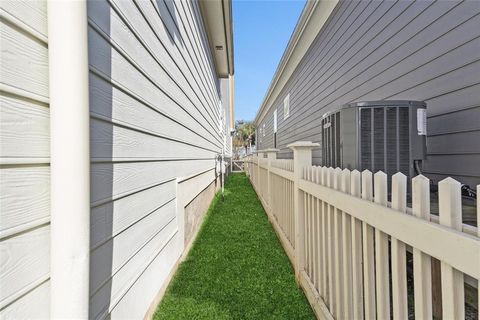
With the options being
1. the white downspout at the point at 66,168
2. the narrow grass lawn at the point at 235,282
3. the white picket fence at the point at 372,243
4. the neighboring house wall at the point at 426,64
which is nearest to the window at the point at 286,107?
the neighboring house wall at the point at 426,64

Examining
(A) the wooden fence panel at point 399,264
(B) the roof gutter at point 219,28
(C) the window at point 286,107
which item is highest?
(B) the roof gutter at point 219,28

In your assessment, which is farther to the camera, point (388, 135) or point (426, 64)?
point (426, 64)

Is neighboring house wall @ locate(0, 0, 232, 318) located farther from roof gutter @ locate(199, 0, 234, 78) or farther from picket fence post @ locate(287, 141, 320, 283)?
roof gutter @ locate(199, 0, 234, 78)

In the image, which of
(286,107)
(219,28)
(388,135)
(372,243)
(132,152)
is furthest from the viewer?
(286,107)

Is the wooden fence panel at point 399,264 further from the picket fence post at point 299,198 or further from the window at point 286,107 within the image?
the window at point 286,107

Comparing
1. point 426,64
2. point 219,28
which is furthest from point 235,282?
point 219,28

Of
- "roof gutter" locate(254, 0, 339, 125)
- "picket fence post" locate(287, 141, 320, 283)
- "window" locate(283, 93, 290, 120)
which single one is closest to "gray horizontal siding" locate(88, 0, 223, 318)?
"picket fence post" locate(287, 141, 320, 283)

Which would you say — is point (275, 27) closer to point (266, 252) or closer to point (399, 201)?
point (266, 252)

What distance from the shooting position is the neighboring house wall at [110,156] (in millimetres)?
890

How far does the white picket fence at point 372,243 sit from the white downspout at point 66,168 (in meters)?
1.16

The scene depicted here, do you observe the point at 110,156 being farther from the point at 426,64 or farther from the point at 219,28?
the point at 219,28

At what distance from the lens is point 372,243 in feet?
4.55

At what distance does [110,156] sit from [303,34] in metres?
6.53

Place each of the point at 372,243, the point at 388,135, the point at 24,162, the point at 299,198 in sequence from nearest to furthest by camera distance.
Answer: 1. the point at 24,162
2. the point at 372,243
3. the point at 388,135
4. the point at 299,198
